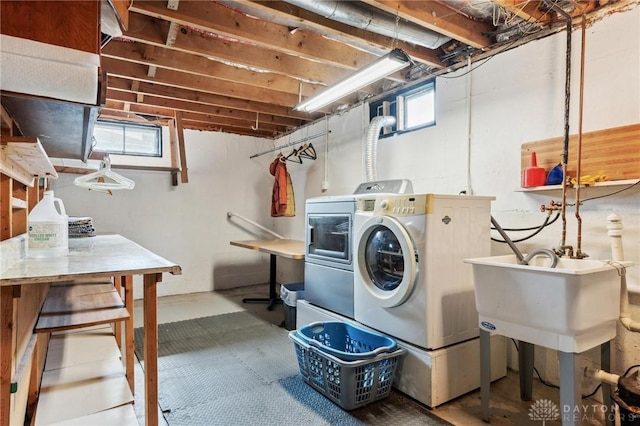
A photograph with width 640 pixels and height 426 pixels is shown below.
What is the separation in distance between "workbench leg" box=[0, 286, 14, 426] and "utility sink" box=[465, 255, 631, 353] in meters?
1.95

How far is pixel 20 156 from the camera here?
1455 mm

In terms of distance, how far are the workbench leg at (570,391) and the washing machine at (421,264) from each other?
654mm

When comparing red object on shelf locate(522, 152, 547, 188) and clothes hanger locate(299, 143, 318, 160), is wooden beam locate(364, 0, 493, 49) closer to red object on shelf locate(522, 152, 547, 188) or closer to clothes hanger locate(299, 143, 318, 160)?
red object on shelf locate(522, 152, 547, 188)

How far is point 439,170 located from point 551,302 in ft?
5.50

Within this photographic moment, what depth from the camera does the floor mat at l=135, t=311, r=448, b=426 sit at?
193cm

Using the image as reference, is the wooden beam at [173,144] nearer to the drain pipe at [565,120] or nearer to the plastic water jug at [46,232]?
the plastic water jug at [46,232]

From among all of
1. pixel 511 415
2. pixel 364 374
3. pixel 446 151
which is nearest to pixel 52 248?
pixel 364 374

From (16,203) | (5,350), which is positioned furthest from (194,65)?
(5,350)

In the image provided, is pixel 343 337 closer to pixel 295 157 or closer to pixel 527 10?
pixel 527 10

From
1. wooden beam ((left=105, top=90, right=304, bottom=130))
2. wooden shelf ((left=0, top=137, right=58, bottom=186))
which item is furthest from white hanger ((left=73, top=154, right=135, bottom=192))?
wooden beam ((left=105, top=90, right=304, bottom=130))

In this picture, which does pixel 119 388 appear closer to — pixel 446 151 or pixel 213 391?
pixel 213 391

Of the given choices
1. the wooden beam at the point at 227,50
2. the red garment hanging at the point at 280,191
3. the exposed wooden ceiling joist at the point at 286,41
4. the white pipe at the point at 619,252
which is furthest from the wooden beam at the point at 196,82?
the white pipe at the point at 619,252

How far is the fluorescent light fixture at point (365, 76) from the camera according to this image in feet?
6.99

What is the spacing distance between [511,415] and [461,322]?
1.76 feet
